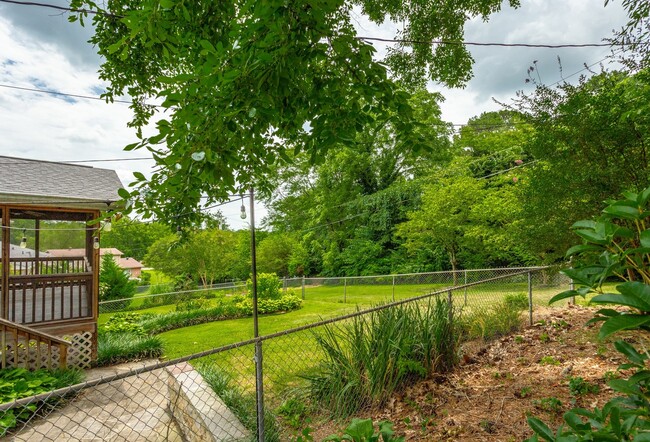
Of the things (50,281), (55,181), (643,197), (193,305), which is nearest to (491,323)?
(643,197)

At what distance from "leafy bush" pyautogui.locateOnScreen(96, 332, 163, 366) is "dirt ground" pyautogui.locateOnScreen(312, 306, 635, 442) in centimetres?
536

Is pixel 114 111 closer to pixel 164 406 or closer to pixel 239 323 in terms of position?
pixel 164 406

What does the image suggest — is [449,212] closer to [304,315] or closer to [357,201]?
[304,315]

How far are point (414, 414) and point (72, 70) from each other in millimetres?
7547

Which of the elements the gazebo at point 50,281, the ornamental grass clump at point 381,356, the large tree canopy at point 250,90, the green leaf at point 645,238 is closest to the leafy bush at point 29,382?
the gazebo at point 50,281

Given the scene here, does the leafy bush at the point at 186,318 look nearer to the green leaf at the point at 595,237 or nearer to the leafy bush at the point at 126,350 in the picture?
the leafy bush at the point at 126,350

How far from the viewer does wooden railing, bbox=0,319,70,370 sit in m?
5.11

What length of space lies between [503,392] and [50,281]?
7906mm

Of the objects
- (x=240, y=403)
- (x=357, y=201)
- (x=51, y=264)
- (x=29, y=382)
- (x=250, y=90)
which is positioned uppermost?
(x=357, y=201)

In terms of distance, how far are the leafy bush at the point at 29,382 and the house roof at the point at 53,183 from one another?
2.99 metres

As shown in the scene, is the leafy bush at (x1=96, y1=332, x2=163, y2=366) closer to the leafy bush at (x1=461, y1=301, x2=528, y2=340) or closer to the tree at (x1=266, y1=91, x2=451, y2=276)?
the leafy bush at (x1=461, y1=301, x2=528, y2=340)

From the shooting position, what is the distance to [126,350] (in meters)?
6.54

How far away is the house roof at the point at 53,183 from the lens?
605cm

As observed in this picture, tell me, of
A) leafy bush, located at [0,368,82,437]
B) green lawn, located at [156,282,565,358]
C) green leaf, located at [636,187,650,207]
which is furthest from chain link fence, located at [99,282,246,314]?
green leaf, located at [636,187,650,207]
